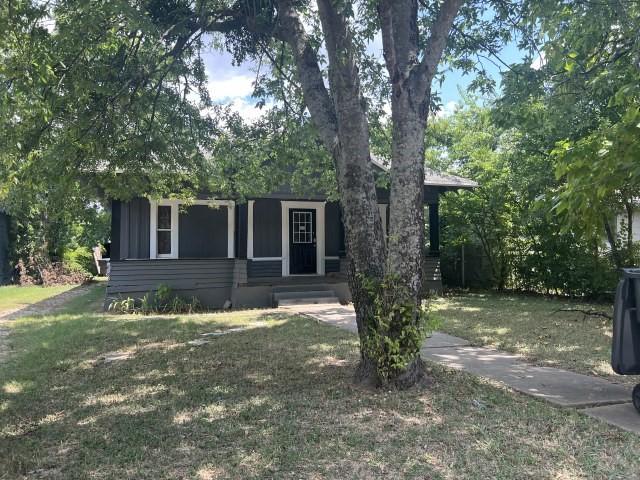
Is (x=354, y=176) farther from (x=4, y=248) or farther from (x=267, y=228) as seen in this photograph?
(x=4, y=248)

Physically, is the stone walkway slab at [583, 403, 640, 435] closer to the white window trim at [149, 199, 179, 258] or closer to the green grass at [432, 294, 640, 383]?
the green grass at [432, 294, 640, 383]

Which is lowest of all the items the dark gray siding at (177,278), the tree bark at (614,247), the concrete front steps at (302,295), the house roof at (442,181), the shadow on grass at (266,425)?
the shadow on grass at (266,425)

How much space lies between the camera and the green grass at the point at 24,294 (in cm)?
1399

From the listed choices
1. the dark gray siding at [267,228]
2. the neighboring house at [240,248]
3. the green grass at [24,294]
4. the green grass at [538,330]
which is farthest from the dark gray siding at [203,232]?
the green grass at [538,330]

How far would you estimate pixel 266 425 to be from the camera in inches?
167

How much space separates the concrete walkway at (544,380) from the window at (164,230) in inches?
327

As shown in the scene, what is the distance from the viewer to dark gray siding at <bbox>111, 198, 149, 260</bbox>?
42.9 feet

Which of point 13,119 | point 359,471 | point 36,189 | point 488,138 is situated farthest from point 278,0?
point 488,138

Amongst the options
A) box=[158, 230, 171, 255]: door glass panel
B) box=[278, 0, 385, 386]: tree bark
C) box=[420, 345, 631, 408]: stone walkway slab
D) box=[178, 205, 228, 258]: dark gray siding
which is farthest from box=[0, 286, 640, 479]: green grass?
box=[178, 205, 228, 258]: dark gray siding

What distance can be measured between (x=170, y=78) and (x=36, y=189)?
2635 mm

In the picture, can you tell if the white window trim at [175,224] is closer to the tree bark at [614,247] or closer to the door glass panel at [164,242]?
the door glass panel at [164,242]

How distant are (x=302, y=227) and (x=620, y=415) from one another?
11.8 meters

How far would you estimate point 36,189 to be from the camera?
695cm

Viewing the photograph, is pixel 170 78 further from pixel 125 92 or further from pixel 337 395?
pixel 337 395
